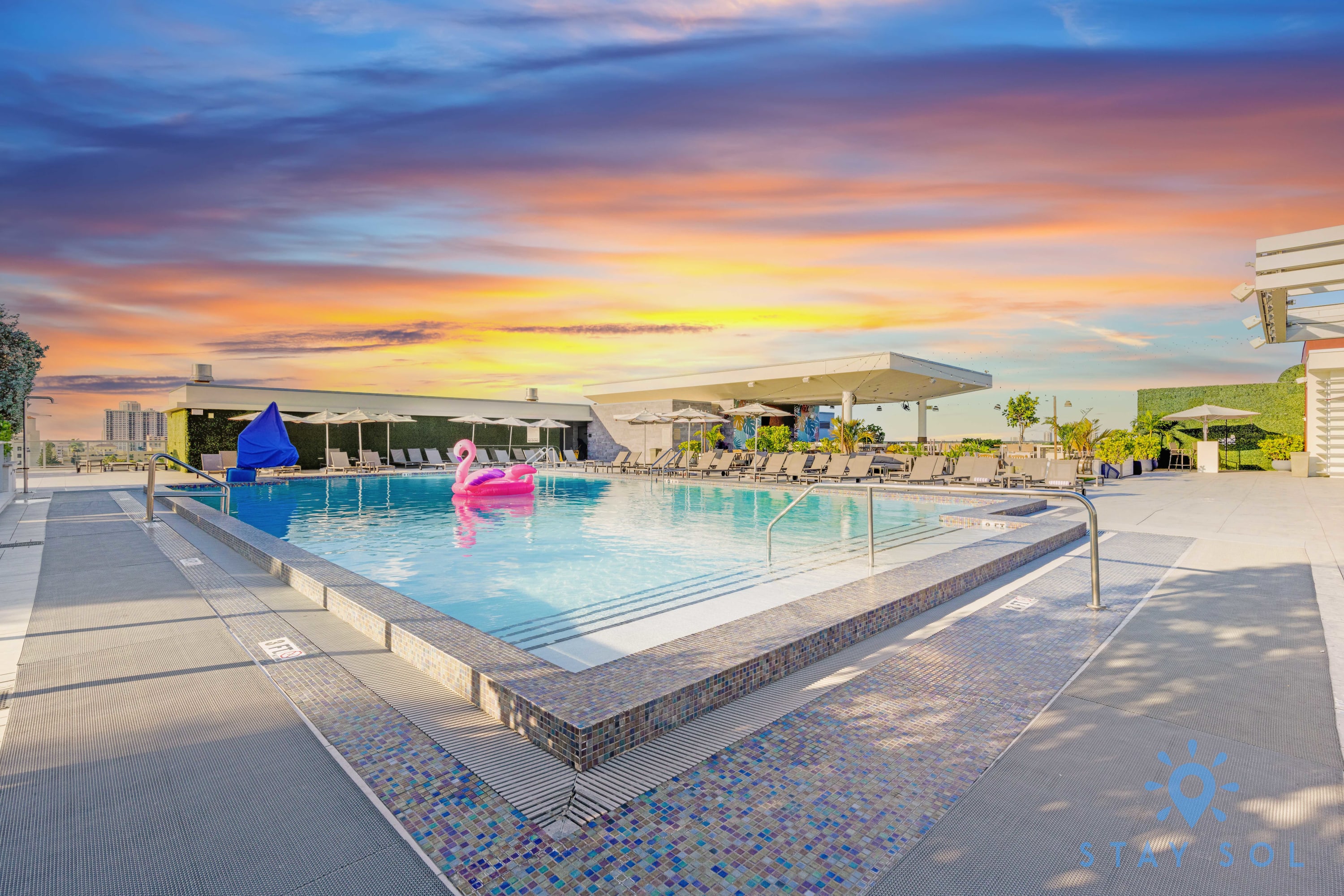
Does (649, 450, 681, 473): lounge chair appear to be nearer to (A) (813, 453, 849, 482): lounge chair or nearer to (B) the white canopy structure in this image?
(A) (813, 453, 849, 482): lounge chair

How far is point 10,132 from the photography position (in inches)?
367

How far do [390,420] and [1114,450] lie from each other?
71.0 feet

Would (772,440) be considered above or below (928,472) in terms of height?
above

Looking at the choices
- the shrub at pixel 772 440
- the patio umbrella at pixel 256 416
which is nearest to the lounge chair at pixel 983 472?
the shrub at pixel 772 440

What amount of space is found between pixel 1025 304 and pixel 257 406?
75.7 feet

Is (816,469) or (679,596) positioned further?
(816,469)

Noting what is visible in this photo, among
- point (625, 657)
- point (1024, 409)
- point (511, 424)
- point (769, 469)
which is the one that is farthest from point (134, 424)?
point (1024, 409)

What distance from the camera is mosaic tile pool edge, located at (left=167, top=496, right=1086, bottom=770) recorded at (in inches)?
92.7

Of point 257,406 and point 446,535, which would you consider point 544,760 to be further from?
point 257,406

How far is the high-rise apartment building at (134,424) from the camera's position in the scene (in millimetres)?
22766

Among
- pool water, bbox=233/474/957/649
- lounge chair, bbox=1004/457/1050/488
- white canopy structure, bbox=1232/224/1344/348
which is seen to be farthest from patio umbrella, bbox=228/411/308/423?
white canopy structure, bbox=1232/224/1344/348

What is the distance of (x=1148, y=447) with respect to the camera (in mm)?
20672

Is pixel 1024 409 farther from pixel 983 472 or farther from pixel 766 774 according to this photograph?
pixel 766 774

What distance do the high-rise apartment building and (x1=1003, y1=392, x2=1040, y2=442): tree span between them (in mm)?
31345
